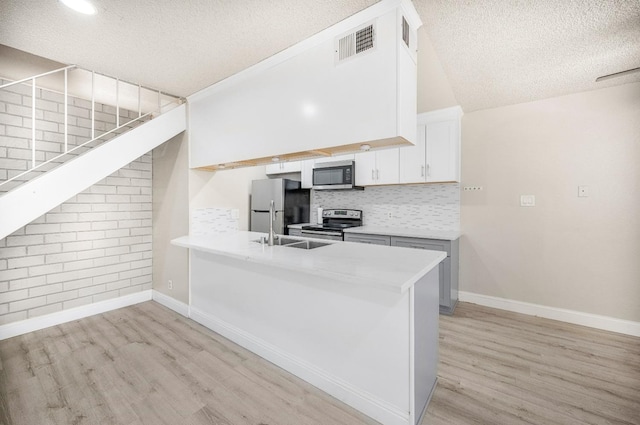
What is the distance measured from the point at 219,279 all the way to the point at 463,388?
231 centimetres

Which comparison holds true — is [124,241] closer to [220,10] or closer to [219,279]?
[219,279]

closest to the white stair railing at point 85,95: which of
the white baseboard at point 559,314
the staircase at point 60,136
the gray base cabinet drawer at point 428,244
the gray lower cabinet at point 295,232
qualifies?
the staircase at point 60,136

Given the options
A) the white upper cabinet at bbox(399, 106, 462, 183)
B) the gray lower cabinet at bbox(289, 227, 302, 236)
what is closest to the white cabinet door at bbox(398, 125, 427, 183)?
the white upper cabinet at bbox(399, 106, 462, 183)

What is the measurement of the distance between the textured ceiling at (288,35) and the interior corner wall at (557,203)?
0.46 metres

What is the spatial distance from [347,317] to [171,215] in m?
2.69

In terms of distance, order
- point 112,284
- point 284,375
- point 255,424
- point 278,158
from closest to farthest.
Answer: point 255,424 < point 284,375 < point 278,158 < point 112,284

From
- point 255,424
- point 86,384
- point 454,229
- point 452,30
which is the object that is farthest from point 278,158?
point 454,229

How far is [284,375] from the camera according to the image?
2.21 metres

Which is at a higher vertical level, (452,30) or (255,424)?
(452,30)

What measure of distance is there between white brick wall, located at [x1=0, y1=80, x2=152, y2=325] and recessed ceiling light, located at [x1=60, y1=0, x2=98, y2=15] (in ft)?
5.69

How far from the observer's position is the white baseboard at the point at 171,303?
332cm

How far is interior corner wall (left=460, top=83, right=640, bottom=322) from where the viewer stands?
289 centimetres

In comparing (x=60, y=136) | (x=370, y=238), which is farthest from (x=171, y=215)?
(x=370, y=238)

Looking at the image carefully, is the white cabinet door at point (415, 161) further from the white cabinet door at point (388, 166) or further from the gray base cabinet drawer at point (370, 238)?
the gray base cabinet drawer at point (370, 238)
